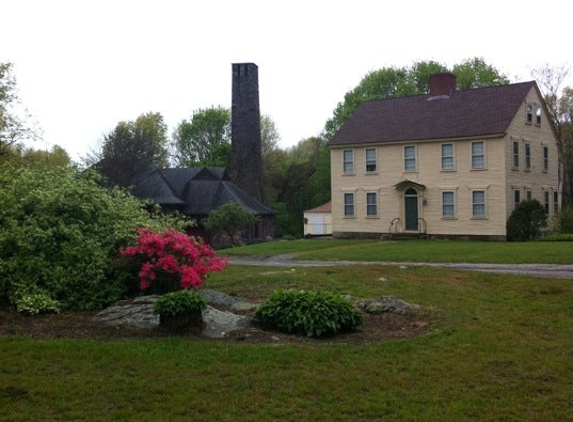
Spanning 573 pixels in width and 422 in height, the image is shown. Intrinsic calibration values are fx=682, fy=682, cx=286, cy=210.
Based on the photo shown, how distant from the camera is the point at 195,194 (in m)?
50.3

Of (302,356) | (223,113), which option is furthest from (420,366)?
(223,113)

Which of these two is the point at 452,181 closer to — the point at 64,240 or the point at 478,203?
the point at 478,203

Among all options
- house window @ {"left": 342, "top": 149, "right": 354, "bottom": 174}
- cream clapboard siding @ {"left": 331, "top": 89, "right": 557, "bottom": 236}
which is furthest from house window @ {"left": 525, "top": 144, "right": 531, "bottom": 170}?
house window @ {"left": 342, "top": 149, "right": 354, "bottom": 174}

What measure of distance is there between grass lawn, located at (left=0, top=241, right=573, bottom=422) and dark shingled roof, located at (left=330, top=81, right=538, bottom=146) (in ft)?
87.2

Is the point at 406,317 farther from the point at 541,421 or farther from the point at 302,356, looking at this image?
the point at 541,421

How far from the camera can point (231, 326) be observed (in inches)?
373

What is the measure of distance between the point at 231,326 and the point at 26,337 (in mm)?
2673

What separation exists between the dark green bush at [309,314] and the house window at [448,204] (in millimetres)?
27085

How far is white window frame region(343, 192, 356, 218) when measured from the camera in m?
39.2

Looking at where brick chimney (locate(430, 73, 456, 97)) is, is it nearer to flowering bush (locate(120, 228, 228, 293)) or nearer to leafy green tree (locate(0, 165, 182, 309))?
leafy green tree (locate(0, 165, 182, 309))

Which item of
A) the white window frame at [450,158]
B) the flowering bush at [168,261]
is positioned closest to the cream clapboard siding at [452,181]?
the white window frame at [450,158]

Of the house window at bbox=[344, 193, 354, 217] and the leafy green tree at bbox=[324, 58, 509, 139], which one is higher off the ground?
the leafy green tree at bbox=[324, 58, 509, 139]

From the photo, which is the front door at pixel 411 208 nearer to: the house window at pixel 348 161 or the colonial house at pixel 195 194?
the house window at pixel 348 161

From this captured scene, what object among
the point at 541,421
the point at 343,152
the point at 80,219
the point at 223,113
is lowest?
the point at 541,421
